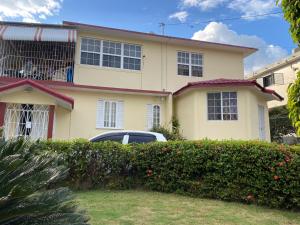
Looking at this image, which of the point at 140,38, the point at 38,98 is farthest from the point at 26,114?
the point at 140,38

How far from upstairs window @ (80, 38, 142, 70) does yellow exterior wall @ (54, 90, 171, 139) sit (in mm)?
2634

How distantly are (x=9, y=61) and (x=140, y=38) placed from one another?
26.9 ft

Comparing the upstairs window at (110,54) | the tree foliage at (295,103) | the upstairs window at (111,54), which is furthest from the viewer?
the upstairs window at (111,54)

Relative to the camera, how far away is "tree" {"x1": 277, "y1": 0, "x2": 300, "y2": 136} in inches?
189

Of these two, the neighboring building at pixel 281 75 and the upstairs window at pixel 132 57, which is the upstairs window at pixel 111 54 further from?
the neighboring building at pixel 281 75

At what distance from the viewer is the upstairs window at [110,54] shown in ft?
62.7

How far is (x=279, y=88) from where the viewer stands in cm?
2727

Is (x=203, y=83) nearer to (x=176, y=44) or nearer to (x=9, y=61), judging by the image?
(x=176, y=44)

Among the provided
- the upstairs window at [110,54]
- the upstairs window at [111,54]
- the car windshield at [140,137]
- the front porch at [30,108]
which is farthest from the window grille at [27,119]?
the upstairs window at [111,54]

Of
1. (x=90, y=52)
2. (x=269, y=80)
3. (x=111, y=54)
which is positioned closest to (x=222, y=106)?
(x=111, y=54)

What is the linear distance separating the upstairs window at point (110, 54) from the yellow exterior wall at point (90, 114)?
8.64 ft

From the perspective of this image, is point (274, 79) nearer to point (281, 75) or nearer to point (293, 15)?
point (281, 75)

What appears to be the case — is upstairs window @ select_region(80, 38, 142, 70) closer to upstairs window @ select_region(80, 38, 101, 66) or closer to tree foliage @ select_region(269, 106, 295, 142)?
upstairs window @ select_region(80, 38, 101, 66)

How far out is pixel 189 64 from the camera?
21.2 meters
